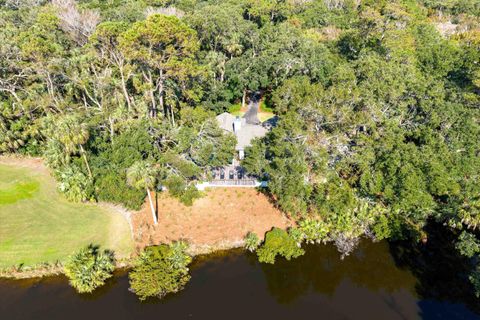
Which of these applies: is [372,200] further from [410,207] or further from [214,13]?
[214,13]

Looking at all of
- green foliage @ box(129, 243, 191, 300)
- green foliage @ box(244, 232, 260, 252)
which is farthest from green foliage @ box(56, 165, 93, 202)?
green foliage @ box(244, 232, 260, 252)

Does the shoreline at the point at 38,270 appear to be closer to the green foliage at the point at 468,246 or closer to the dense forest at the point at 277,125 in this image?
the dense forest at the point at 277,125

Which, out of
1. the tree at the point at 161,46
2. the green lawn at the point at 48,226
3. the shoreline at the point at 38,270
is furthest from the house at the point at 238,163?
the shoreline at the point at 38,270

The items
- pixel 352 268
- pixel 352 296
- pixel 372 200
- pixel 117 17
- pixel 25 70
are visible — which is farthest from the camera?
pixel 117 17

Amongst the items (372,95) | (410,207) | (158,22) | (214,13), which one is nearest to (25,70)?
(158,22)

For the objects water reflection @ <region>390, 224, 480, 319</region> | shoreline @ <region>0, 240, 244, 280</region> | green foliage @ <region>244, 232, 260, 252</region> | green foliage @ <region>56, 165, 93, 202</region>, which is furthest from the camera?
green foliage @ <region>56, 165, 93, 202</region>

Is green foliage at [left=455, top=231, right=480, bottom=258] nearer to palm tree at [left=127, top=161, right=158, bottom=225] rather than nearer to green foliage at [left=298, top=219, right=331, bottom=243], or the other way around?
green foliage at [left=298, top=219, right=331, bottom=243]

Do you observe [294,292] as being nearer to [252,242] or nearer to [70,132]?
[252,242]
